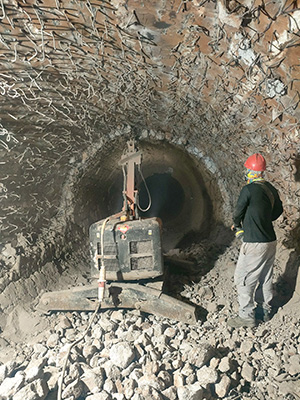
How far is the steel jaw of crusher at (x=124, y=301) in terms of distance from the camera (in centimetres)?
295

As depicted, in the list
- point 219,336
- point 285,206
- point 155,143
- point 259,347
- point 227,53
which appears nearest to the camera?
point 227,53

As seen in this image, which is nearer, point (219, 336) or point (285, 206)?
point (219, 336)

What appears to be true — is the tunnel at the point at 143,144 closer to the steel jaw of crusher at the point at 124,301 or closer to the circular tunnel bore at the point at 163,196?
the steel jaw of crusher at the point at 124,301

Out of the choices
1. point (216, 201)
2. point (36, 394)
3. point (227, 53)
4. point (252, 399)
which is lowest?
point (252, 399)

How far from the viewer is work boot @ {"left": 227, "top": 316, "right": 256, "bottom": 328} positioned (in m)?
2.82

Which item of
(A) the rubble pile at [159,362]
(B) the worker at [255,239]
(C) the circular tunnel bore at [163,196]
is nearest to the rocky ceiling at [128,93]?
(B) the worker at [255,239]

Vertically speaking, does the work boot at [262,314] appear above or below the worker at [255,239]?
below

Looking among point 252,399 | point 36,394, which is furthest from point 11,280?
point 252,399

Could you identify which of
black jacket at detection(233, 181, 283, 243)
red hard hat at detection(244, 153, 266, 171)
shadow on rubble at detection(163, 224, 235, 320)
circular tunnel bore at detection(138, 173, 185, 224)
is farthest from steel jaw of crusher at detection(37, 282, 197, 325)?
circular tunnel bore at detection(138, 173, 185, 224)

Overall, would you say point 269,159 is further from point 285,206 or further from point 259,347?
point 259,347

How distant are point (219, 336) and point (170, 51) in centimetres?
256

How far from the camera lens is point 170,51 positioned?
7.83 feet

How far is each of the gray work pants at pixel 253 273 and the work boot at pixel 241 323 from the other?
3 cm

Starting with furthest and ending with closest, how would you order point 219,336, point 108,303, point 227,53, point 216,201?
point 216,201 → point 108,303 → point 219,336 → point 227,53
